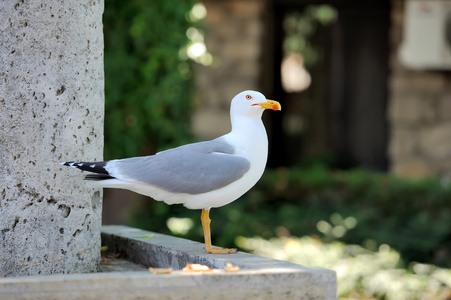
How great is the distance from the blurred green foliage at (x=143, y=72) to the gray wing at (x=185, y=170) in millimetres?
3459

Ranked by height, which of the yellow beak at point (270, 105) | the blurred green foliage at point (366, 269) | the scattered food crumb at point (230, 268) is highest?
the yellow beak at point (270, 105)

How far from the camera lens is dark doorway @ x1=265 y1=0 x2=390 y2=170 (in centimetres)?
900

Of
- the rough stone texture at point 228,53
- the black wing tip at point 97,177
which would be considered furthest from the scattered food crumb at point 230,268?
the rough stone texture at point 228,53

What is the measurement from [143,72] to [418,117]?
348cm

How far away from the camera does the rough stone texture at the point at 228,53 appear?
8.59 meters

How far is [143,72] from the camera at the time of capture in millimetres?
6703

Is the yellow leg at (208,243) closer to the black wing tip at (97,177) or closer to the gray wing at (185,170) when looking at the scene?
the gray wing at (185,170)

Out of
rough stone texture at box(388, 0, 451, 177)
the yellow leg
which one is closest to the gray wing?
the yellow leg

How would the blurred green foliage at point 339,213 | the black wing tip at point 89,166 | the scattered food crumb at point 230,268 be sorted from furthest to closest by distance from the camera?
the blurred green foliage at point 339,213
the black wing tip at point 89,166
the scattered food crumb at point 230,268

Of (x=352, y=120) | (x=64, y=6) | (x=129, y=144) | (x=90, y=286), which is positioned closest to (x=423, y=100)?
(x=352, y=120)

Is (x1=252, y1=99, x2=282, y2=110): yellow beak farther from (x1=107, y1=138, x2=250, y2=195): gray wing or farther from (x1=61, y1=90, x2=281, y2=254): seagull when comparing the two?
(x1=107, y1=138, x2=250, y2=195): gray wing

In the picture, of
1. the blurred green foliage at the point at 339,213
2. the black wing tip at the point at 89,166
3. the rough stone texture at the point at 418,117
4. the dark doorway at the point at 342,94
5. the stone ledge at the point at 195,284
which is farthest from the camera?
the dark doorway at the point at 342,94

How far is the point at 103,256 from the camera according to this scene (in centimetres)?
392

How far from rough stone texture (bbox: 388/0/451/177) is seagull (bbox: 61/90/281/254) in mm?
5550
